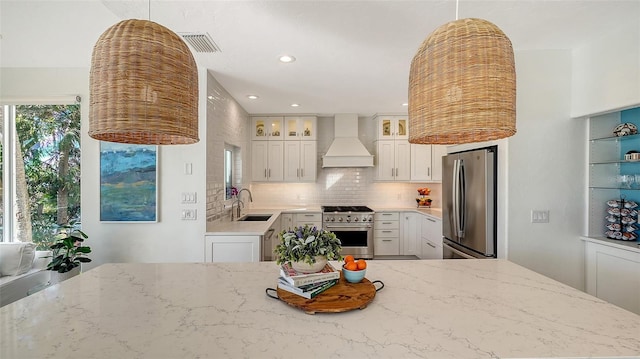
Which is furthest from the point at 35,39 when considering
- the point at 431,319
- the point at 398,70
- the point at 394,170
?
the point at 394,170

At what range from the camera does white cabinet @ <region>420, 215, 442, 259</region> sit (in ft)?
13.2

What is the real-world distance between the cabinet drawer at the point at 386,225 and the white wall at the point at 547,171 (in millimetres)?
2200

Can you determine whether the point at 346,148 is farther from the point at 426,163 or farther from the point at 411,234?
the point at 411,234

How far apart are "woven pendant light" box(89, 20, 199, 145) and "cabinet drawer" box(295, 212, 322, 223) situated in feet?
12.1

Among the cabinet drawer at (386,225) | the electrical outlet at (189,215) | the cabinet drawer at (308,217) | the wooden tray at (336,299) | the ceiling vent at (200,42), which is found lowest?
the cabinet drawer at (386,225)

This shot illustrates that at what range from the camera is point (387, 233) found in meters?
4.71

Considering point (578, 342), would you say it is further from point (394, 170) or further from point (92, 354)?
point (394, 170)

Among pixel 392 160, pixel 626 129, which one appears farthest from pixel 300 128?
pixel 626 129

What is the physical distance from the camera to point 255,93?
3686 mm

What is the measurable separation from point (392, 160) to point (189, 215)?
3.39 m

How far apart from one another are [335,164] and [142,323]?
3985 mm

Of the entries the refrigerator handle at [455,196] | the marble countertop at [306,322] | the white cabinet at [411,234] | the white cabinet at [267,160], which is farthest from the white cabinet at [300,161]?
the marble countertop at [306,322]

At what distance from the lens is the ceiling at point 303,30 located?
6.06 ft

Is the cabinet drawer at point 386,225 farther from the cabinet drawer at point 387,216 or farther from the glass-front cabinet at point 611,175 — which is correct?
the glass-front cabinet at point 611,175
